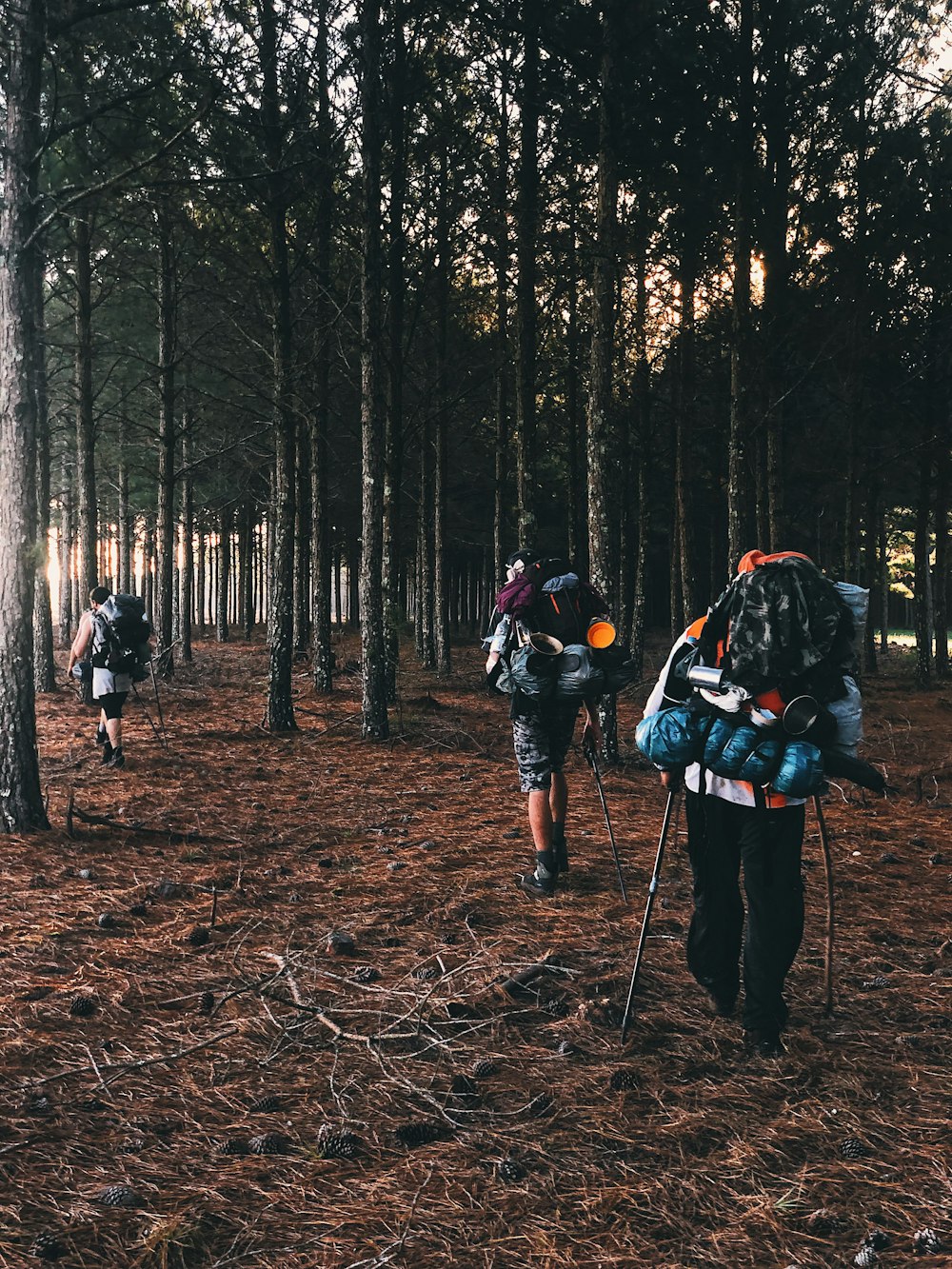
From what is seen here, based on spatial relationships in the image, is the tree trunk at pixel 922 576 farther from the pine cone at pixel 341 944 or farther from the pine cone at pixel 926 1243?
the pine cone at pixel 926 1243

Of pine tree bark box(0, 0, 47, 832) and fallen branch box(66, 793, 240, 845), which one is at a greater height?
pine tree bark box(0, 0, 47, 832)

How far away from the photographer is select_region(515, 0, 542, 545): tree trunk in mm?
12203

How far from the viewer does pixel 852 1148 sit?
320cm

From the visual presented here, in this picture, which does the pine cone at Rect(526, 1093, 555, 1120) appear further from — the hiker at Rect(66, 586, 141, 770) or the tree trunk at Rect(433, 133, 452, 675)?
the tree trunk at Rect(433, 133, 452, 675)

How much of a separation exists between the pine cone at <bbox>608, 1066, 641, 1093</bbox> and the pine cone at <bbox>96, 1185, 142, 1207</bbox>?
6.09 feet

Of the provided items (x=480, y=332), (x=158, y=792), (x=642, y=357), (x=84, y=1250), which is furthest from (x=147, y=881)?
(x=480, y=332)

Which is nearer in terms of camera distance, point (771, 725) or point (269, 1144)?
point (269, 1144)

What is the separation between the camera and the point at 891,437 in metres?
24.5

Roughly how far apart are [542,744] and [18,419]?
5215 millimetres

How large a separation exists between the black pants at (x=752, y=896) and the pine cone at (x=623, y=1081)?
0.65 m

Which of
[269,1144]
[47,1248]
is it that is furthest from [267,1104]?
[47,1248]

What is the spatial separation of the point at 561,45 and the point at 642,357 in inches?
382

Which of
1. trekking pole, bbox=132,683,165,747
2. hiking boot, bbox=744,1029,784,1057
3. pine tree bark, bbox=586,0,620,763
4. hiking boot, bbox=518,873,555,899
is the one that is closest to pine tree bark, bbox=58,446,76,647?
trekking pole, bbox=132,683,165,747

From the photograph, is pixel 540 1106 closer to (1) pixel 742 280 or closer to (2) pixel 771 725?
(2) pixel 771 725
